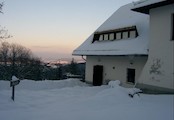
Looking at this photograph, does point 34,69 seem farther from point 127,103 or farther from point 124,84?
point 127,103

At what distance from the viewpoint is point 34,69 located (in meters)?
60.5

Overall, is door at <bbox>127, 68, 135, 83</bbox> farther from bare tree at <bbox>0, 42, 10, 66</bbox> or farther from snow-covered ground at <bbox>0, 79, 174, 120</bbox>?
bare tree at <bbox>0, 42, 10, 66</bbox>

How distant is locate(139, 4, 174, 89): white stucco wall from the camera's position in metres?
12.8

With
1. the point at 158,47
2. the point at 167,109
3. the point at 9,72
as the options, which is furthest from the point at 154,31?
the point at 9,72

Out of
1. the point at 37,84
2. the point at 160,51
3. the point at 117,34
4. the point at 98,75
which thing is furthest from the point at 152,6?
the point at 37,84

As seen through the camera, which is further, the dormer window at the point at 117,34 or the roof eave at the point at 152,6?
the dormer window at the point at 117,34

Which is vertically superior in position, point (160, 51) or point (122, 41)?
point (122, 41)

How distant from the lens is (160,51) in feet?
43.8

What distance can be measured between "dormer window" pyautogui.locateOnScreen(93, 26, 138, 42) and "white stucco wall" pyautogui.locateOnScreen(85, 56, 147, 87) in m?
1.55

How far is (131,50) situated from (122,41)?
2562mm

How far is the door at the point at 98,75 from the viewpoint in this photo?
2222 cm

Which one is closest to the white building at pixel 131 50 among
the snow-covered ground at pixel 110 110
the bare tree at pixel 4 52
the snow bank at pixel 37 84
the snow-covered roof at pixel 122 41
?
the snow-covered roof at pixel 122 41

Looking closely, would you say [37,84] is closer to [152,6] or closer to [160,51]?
[160,51]

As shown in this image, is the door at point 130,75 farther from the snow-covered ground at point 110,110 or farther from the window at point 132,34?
the snow-covered ground at point 110,110
